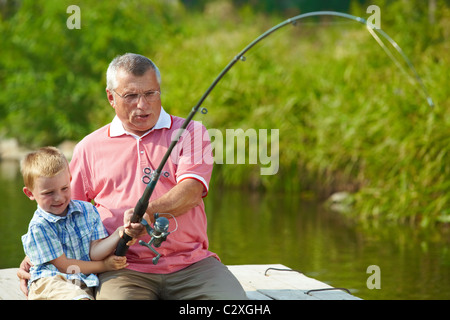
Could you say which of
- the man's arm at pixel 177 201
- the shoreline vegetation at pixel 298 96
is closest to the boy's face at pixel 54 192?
the man's arm at pixel 177 201

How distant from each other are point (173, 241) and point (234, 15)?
22520 millimetres

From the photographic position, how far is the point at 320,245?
288 inches

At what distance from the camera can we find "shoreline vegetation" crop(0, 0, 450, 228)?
8.30 metres

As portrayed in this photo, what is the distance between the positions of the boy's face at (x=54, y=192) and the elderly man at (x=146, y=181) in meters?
0.25

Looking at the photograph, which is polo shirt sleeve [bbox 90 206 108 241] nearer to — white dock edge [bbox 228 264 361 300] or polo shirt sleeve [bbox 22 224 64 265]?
polo shirt sleeve [bbox 22 224 64 265]

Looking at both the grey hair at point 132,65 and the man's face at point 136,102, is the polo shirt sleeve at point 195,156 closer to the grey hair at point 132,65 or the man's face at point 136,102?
the man's face at point 136,102

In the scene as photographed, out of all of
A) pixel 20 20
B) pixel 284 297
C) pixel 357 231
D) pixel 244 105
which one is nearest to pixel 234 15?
pixel 20 20

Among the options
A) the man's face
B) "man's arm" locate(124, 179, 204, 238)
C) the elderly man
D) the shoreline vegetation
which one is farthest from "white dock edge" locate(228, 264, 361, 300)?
the shoreline vegetation

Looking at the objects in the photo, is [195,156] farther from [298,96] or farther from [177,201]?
[298,96]

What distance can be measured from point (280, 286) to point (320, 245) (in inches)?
130

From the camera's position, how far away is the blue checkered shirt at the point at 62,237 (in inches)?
115

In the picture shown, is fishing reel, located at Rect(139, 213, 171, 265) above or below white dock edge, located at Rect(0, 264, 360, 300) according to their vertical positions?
above

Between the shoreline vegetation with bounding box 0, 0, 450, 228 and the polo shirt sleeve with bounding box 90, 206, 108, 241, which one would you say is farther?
the shoreline vegetation with bounding box 0, 0, 450, 228

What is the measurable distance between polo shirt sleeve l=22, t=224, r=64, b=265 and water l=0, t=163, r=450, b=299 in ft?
9.57
